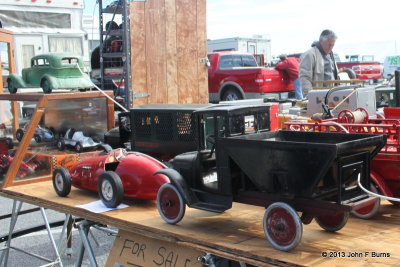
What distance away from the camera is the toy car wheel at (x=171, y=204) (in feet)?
8.13

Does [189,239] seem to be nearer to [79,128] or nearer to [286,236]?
[286,236]

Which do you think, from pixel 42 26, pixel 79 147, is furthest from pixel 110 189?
pixel 42 26

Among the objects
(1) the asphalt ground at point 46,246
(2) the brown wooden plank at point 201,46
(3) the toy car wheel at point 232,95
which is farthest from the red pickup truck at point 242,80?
(1) the asphalt ground at point 46,246

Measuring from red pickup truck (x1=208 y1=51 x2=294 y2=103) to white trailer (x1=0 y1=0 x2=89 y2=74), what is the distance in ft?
14.4

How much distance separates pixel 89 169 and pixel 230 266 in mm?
1214

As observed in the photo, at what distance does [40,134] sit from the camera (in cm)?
411

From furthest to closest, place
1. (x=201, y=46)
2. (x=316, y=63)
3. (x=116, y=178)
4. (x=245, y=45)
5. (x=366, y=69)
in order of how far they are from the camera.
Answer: (x=245, y=45) → (x=366, y=69) → (x=201, y=46) → (x=316, y=63) → (x=116, y=178)

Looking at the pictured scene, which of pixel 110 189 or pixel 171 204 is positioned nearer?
pixel 171 204

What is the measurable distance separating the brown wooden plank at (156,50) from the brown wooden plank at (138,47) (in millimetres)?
84

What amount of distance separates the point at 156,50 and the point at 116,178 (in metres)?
5.17

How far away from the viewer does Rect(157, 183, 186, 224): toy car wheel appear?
8.13ft

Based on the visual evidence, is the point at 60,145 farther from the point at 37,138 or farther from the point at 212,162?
the point at 212,162

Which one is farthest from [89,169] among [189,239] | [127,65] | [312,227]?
[127,65]

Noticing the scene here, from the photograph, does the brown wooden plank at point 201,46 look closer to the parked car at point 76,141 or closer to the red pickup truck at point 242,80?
the parked car at point 76,141
